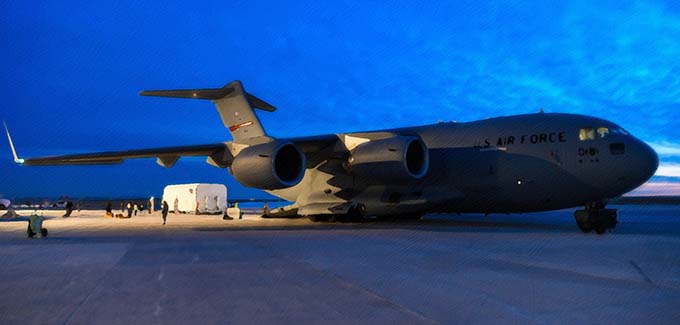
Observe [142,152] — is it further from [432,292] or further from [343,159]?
[432,292]

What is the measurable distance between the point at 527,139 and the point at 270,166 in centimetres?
670

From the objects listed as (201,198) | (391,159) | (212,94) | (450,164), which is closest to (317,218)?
(391,159)

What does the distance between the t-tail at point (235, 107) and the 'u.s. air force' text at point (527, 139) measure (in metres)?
7.20

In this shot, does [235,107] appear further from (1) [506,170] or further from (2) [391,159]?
(1) [506,170]

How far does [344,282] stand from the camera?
222 inches

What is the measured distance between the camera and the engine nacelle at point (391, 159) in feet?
45.3

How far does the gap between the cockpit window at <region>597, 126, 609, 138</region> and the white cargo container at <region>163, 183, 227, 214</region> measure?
19972mm

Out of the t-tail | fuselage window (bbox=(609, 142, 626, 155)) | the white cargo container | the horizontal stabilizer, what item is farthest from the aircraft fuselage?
the white cargo container

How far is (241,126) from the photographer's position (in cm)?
1831

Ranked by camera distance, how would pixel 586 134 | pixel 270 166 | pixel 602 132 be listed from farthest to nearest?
pixel 270 166 → pixel 586 134 → pixel 602 132

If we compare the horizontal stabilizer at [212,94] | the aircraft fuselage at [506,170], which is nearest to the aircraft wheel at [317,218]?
the aircraft fuselage at [506,170]

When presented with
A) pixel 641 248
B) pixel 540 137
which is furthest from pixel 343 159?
pixel 641 248

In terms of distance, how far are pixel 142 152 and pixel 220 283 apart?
1085 cm

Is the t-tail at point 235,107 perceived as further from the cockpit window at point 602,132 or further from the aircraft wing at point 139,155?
the cockpit window at point 602,132
